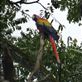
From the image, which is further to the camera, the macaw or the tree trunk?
the macaw

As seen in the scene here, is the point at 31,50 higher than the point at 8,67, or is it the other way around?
the point at 8,67

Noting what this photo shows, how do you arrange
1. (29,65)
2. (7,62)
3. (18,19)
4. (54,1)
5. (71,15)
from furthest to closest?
1. (71,15)
2. (18,19)
3. (54,1)
4. (29,65)
5. (7,62)

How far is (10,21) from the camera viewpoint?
23.0 ft

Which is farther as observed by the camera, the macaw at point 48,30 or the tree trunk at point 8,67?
the macaw at point 48,30

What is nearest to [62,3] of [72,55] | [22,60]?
[72,55]

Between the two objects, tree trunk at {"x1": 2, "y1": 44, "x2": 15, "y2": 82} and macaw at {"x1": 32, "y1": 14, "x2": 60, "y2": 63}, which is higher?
macaw at {"x1": 32, "y1": 14, "x2": 60, "y2": 63}

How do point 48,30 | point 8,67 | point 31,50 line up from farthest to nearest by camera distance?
point 31,50 < point 48,30 < point 8,67

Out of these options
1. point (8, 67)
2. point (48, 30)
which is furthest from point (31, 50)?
point (8, 67)

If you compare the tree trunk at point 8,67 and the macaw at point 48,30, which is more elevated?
the macaw at point 48,30

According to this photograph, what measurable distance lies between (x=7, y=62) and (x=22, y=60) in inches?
20.0

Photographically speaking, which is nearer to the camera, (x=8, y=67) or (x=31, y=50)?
(x=8, y=67)

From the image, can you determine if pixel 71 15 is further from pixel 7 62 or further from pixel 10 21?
pixel 7 62

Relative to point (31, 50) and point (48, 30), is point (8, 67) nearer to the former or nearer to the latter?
point (48, 30)

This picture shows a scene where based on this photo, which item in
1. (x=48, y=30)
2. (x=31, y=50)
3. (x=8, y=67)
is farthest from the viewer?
(x=31, y=50)
